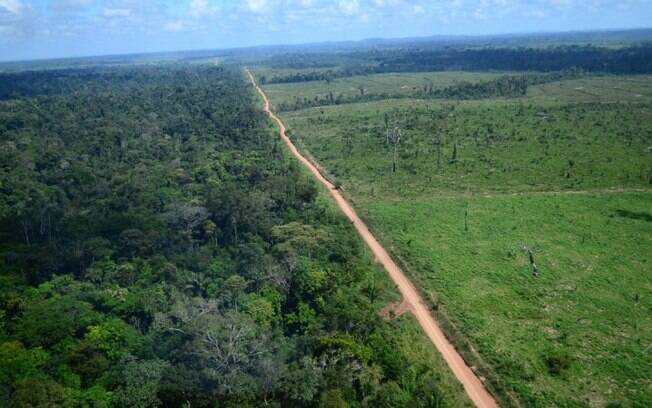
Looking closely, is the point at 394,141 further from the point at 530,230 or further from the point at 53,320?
the point at 53,320

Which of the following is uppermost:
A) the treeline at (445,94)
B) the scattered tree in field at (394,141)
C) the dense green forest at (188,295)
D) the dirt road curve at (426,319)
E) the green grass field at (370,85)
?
the green grass field at (370,85)

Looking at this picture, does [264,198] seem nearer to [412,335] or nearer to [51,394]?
[412,335]

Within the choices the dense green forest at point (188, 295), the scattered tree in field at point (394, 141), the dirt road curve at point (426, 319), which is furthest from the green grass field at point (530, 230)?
the dense green forest at point (188, 295)

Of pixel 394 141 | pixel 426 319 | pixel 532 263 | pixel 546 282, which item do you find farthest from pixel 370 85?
pixel 426 319

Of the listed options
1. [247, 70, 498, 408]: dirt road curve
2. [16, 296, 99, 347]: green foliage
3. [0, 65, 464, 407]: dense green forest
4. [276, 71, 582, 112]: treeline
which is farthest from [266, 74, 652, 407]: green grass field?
[276, 71, 582, 112]: treeline

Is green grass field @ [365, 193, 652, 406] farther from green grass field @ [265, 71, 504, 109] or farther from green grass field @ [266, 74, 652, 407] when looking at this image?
green grass field @ [265, 71, 504, 109]

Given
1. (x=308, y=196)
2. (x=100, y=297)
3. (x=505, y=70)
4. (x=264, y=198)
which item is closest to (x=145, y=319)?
(x=100, y=297)

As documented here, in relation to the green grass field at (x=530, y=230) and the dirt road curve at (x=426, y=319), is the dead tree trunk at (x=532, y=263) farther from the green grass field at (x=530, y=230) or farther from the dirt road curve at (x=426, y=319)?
the dirt road curve at (x=426, y=319)
